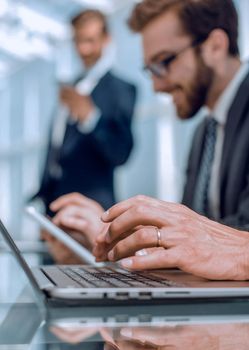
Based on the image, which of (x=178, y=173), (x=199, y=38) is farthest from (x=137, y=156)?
(x=199, y=38)

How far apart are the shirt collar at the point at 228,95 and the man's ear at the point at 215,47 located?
0.05 m

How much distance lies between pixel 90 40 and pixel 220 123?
865mm

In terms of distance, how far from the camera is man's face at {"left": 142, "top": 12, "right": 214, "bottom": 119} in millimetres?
1021

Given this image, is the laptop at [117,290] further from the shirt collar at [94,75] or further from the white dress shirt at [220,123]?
the shirt collar at [94,75]

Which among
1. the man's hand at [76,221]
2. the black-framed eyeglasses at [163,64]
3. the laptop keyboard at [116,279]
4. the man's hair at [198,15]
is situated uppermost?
the man's hair at [198,15]

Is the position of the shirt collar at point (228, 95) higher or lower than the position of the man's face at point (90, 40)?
lower

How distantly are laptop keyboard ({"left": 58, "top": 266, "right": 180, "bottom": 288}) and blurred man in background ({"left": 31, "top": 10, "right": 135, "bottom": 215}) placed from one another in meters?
0.72

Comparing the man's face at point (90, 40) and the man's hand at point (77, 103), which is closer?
the man's hand at point (77, 103)

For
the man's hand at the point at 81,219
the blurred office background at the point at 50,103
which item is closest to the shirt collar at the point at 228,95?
the man's hand at the point at 81,219

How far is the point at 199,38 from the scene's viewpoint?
3.35 ft

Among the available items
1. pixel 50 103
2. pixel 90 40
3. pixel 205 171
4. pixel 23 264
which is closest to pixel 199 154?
pixel 205 171

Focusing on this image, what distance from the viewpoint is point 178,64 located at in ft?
3.39

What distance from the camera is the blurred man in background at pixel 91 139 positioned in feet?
4.19

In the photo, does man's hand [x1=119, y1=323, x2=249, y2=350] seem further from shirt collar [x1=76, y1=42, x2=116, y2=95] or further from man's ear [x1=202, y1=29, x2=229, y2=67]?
shirt collar [x1=76, y1=42, x2=116, y2=95]
